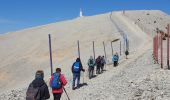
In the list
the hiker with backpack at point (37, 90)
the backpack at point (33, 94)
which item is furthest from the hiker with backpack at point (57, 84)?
the backpack at point (33, 94)

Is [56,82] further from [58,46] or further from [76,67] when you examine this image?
[58,46]

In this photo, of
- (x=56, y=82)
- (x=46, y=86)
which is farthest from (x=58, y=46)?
(x=46, y=86)

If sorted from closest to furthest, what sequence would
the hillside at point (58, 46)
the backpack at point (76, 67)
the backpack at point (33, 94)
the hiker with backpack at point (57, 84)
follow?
the backpack at point (33, 94)
the hiker with backpack at point (57, 84)
the backpack at point (76, 67)
the hillside at point (58, 46)

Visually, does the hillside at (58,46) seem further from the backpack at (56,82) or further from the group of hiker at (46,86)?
the backpack at (56,82)

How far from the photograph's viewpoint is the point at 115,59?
32.9 metres

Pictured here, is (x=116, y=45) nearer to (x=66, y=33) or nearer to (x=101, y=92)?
(x=66, y=33)

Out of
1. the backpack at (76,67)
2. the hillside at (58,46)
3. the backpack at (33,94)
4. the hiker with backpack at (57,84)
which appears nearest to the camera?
the backpack at (33,94)

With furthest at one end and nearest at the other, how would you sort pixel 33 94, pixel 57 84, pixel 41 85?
1. pixel 57 84
2. pixel 41 85
3. pixel 33 94

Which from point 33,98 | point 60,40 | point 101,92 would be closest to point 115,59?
point 101,92

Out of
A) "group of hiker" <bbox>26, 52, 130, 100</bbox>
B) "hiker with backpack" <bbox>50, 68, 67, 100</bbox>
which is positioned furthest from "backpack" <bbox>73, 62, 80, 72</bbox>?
"hiker with backpack" <bbox>50, 68, 67, 100</bbox>

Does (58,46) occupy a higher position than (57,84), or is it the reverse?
(58,46)

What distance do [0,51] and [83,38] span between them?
17.4 meters

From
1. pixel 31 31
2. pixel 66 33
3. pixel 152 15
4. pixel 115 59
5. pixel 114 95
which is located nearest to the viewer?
pixel 114 95

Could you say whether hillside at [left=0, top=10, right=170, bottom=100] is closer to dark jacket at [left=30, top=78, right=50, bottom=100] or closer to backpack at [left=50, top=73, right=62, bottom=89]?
backpack at [left=50, top=73, right=62, bottom=89]
